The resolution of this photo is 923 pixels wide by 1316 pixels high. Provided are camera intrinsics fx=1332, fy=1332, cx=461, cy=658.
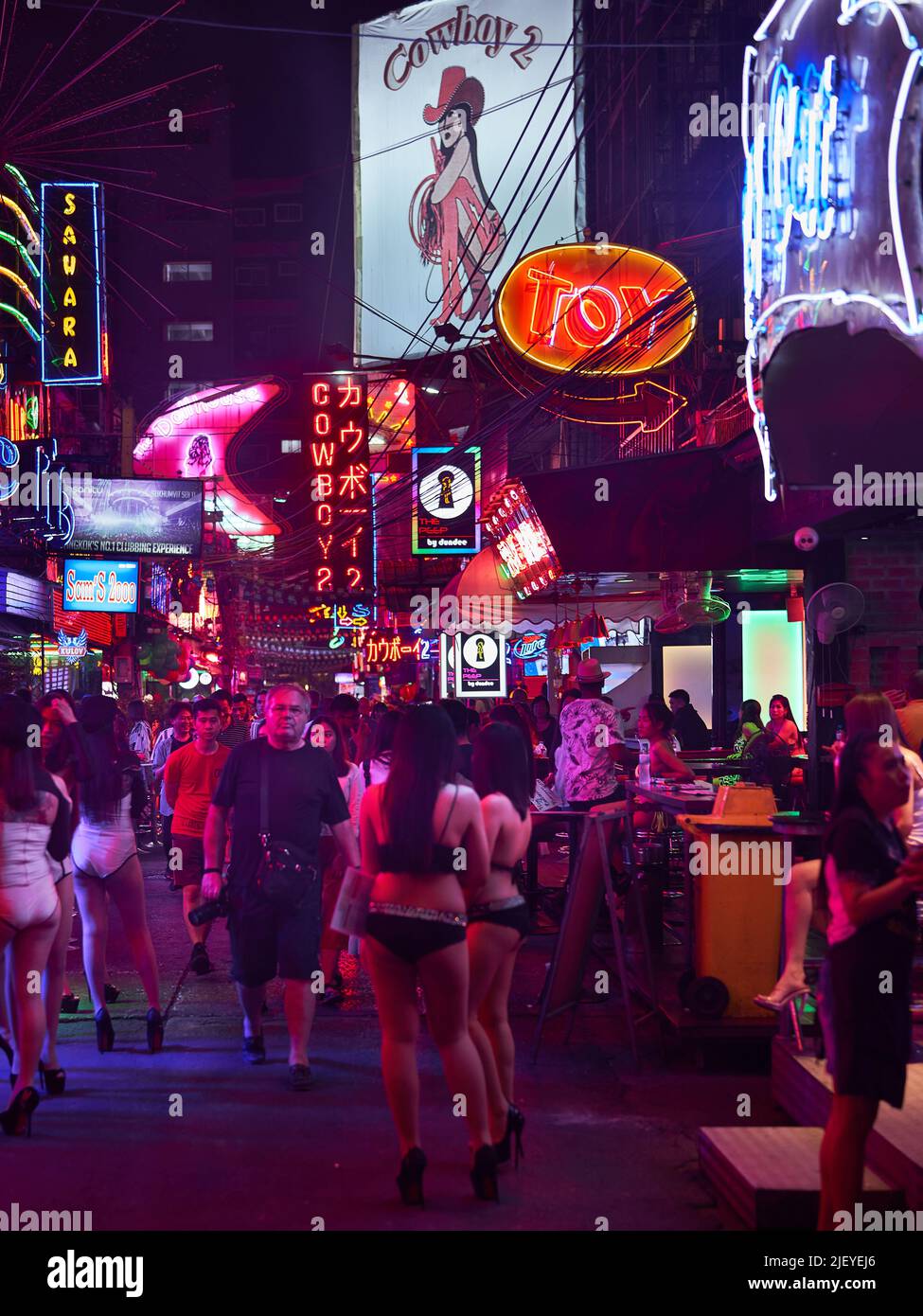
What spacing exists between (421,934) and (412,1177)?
3.30 ft

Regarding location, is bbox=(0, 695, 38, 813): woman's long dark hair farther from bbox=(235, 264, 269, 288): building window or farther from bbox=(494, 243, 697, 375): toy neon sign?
bbox=(235, 264, 269, 288): building window

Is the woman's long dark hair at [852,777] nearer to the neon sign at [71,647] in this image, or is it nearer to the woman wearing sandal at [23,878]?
the woman wearing sandal at [23,878]

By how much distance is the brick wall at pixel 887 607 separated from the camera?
11562 mm

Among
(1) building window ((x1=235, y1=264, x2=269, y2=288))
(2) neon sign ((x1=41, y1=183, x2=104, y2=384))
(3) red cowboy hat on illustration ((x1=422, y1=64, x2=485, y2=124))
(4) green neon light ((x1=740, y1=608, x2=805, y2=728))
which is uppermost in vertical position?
(1) building window ((x1=235, y1=264, x2=269, y2=288))

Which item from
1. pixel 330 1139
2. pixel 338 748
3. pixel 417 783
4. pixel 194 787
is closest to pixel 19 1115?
pixel 330 1139

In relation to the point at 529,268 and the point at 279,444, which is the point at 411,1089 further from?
the point at 279,444

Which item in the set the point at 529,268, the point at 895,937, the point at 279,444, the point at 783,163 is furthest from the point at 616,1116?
the point at 279,444

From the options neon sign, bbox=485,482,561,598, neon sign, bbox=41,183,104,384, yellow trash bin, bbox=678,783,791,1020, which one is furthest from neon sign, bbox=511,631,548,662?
yellow trash bin, bbox=678,783,791,1020

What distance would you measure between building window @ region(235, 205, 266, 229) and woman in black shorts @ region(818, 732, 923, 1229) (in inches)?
2808


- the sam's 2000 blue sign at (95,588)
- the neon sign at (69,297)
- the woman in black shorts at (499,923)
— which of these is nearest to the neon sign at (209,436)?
the sam's 2000 blue sign at (95,588)

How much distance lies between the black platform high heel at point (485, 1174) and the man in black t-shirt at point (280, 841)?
2.04 m

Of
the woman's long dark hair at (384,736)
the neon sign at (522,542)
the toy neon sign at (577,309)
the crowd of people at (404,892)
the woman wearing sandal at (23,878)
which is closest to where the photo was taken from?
the crowd of people at (404,892)

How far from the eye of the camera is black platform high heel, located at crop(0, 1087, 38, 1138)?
647 cm

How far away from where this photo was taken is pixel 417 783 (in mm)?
5488
